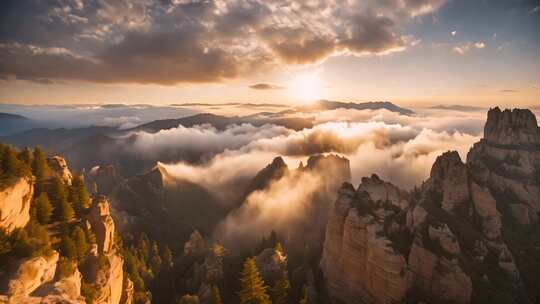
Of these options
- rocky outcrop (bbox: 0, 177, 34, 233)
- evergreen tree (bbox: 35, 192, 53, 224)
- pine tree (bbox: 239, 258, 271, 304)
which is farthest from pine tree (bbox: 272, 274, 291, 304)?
rocky outcrop (bbox: 0, 177, 34, 233)

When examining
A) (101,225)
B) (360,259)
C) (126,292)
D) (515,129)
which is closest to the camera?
(101,225)

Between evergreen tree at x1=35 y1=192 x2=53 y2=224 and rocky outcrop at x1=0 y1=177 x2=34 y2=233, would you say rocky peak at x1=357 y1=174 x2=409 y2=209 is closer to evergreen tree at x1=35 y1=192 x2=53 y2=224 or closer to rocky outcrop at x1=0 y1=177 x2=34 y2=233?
evergreen tree at x1=35 y1=192 x2=53 y2=224

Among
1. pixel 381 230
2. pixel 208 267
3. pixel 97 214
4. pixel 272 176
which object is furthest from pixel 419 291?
pixel 272 176

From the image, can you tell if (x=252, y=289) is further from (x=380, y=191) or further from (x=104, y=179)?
(x=104, y=179)

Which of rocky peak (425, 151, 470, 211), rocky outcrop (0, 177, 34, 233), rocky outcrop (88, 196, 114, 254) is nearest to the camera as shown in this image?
rocky outcrop (0, 177, 34, 233)

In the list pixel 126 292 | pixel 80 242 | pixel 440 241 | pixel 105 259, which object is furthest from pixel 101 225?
pixel 440 241

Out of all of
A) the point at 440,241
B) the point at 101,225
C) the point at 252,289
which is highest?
the point at 101,225
